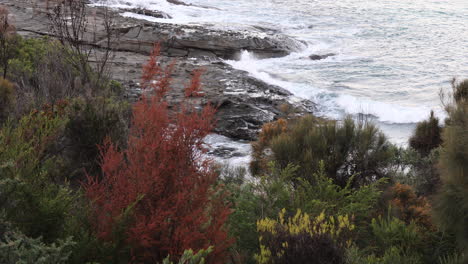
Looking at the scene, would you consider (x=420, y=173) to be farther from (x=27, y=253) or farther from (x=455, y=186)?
(x=27, y=253)

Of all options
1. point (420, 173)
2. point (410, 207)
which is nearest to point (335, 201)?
point (410, 207)

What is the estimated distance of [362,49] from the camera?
70.7ft

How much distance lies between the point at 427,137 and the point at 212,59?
934cm

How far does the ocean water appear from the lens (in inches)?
589

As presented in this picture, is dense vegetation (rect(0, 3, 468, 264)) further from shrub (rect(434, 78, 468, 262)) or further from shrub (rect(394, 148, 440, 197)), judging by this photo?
shrub (rect(394, 148, 440, 197))

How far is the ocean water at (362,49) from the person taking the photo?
589 inches

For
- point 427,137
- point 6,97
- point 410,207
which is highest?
point 6,97

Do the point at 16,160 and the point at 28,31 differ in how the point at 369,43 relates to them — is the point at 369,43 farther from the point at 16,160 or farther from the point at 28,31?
the point at 16,160

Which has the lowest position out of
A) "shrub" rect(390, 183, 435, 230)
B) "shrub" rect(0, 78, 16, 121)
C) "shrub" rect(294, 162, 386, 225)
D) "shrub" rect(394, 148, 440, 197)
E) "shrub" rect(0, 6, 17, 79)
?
"shrub" rect(394, 148, 440, 197)

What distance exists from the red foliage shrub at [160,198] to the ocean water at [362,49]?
32.5 ft

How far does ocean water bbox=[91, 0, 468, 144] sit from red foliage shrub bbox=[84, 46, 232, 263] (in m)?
9.91

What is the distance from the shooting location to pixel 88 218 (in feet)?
11.3

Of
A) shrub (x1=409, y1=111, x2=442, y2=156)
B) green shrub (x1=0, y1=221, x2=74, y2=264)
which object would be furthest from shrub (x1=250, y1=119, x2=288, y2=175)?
green shrub (x1=0, y1=221, x2=74, y2=264)

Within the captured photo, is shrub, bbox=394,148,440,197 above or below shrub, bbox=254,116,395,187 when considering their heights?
below
